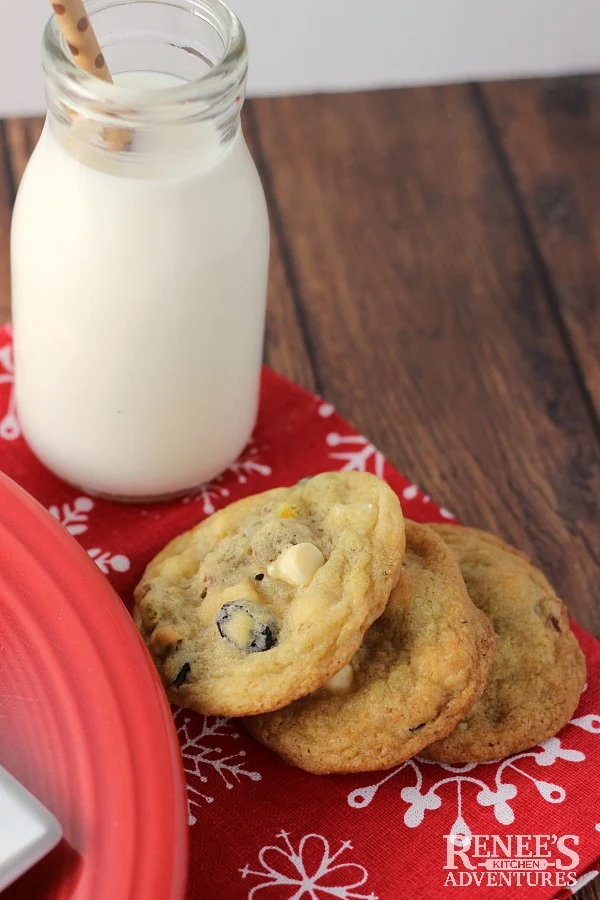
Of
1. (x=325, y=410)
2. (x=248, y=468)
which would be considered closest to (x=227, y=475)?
(x=248, y=468)

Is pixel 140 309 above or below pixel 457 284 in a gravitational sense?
above

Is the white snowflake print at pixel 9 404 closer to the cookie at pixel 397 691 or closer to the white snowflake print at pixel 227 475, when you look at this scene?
the white snowflake print at pixel 227 475

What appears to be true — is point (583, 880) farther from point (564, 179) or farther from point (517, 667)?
point (564, 179)

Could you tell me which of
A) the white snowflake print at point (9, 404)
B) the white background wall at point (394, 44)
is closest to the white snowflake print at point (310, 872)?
the white snowflake print at point (9, 404)

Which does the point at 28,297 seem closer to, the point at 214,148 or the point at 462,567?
the point at 214,148

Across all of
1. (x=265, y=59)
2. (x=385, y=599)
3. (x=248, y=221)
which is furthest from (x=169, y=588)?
(x=265, y=59)

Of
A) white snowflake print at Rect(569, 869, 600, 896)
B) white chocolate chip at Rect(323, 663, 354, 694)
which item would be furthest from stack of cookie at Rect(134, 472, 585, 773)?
white snowflake print at Rect(569, 869, 600, 896)
